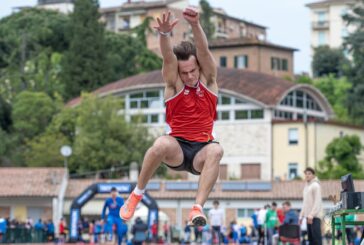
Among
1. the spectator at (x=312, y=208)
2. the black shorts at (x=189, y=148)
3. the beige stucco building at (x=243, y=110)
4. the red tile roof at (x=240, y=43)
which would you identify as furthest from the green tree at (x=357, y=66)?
the black shorts at (x=189, y=148)

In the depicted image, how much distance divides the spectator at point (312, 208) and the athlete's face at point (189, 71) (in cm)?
990

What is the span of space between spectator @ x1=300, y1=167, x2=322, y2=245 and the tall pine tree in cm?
9322

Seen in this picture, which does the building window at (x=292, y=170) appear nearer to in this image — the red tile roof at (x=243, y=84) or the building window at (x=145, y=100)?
the red tile roof at (x=243, y=84)

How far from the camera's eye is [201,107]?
1286cm

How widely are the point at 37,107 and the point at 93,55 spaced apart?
17.6 meters

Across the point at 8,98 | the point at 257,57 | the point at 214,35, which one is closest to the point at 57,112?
the point at 8,98

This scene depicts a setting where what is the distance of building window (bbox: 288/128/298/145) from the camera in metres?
93.7

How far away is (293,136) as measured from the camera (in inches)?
3696

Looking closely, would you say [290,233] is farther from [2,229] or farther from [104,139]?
[104,139]

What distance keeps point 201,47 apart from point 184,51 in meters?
0.29

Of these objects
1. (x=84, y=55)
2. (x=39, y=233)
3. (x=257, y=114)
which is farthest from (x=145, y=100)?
(x=39, y=233)

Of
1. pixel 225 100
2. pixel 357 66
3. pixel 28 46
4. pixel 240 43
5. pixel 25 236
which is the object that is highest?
pixel 240 43

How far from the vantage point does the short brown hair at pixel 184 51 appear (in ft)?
42.0

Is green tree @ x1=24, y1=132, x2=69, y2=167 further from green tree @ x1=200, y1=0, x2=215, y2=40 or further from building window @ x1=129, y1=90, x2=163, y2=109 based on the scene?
green tree @ x1=200, y1=0, x2=215, y2=40
